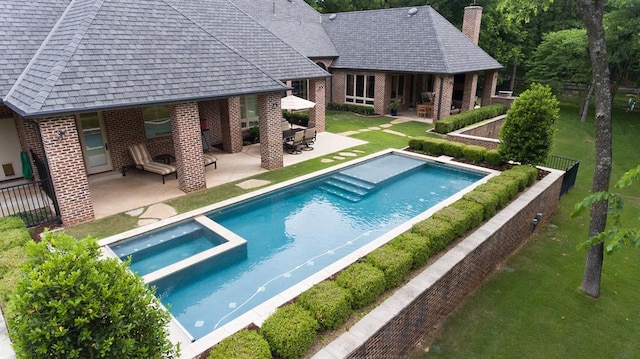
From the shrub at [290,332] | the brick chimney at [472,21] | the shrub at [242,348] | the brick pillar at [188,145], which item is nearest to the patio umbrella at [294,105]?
the brick pillar at [188,145]

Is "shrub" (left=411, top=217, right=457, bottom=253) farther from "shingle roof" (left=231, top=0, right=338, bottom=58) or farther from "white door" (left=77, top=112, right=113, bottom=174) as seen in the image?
"shingle roof" (left=231, top=0, right=338, bottom=58)

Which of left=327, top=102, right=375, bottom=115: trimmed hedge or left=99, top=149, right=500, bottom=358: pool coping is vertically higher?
left=327, top=102, right=375, bottom=115: trimmed hedge

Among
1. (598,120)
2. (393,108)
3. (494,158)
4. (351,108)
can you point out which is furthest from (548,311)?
(351,108)

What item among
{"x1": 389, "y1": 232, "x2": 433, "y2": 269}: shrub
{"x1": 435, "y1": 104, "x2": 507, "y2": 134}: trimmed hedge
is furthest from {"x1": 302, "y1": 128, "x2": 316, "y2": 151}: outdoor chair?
{"x1": 389, "y1": 232, "x2": 433, "y2": 269}: shrub

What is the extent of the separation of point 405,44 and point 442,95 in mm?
4382

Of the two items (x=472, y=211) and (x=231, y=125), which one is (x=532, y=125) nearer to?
(x=472, y=211)

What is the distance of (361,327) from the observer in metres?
5.48

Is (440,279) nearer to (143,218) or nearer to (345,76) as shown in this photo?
(143,218)

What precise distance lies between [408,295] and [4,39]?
13264mm

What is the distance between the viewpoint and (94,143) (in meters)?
13.0

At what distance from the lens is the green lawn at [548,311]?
6353 mm

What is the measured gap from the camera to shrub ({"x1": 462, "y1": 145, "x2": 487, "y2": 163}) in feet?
46.1

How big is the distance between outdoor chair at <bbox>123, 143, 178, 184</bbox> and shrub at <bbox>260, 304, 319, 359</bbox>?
8318 mm

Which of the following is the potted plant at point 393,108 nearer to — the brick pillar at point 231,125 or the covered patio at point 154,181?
the covered patio at point 154,181
